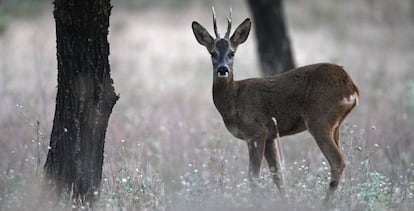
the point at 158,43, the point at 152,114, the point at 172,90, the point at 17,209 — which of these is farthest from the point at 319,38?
the point at 17,209

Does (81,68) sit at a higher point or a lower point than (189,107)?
higher

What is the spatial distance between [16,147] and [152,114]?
3.26 meters

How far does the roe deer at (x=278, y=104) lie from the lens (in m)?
7.41

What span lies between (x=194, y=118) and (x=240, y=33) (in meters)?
4.26

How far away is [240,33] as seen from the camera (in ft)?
26.3

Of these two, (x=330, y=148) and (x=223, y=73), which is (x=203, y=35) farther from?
(x=330, y=148)

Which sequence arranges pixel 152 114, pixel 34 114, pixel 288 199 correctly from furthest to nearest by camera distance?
1. pixel 152 114
2. pixel 34 114
3. pixel 288 199

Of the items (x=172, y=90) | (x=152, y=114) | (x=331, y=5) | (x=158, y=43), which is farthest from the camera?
(x=331, y=5)

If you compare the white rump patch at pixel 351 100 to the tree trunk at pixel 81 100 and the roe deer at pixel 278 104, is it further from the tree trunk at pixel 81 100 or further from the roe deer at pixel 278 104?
the tree trunk at pixel 81 100

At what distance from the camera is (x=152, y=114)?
39.3ft

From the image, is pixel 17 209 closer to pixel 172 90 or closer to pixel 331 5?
pixel 172 90

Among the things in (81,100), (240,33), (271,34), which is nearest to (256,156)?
(240,33)

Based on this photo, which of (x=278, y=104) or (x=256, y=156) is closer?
(x=256, y=156)

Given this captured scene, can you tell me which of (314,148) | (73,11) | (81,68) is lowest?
(314,148)
